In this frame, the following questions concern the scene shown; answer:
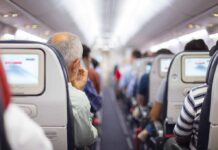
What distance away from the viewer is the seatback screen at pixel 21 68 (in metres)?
2.67

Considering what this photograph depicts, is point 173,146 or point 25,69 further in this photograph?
point 173,146

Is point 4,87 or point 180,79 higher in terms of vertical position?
point 4,87

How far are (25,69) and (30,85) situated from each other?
12cm

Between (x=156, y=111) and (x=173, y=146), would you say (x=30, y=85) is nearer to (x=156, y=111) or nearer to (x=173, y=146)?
(x=173, y=146)

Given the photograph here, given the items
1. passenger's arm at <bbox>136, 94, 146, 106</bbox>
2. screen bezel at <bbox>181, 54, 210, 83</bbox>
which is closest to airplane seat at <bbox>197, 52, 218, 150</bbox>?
screen bezel at <bbox>181, 54, 210, 83</bbox>

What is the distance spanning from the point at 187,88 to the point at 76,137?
180 centimetres

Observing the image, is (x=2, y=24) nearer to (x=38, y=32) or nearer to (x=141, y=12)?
(x=38, y=32)

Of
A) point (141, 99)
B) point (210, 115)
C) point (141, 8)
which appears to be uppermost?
point (141, 8)

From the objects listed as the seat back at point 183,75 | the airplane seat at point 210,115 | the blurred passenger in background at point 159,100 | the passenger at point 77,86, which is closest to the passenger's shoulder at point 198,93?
the airplane seat at point 210,115

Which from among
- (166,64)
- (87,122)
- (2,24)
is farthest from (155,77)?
(87,122)

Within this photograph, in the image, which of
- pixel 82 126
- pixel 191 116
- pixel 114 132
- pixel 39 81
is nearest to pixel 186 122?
pixel 191 116

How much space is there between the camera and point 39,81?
2.71 m

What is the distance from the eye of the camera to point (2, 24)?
198 inches

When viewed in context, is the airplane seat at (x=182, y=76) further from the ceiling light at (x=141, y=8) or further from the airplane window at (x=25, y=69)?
the ceiling light at (x=141, y=8)
